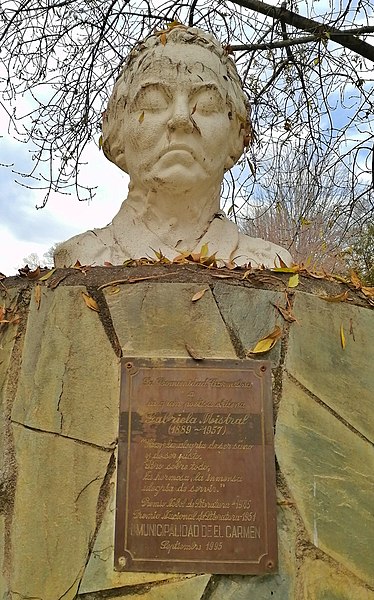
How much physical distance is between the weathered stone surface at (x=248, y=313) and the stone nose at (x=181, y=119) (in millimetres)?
862

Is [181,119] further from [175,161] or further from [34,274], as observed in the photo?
[34,274]

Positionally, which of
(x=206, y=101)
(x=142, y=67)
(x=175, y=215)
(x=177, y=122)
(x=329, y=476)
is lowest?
(x=329, y=476)

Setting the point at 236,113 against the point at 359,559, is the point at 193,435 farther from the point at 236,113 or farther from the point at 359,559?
the point at 236,113

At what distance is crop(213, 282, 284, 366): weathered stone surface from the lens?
2.16 m

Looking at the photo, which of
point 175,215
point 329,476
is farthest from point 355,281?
point 175,215

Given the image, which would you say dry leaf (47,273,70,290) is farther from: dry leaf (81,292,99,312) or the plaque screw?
the plaque screw

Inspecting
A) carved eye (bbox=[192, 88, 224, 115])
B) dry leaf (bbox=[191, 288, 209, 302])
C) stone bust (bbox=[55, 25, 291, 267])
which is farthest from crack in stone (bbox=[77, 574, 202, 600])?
carved eye (bbox=[192, 88, 224, 115])

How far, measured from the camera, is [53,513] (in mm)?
1994

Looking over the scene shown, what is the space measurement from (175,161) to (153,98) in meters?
0.32

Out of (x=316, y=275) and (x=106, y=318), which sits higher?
(x=316, y=275)

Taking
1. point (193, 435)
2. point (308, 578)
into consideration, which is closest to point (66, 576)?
point (193, 435)

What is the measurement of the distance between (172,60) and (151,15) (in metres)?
2.36

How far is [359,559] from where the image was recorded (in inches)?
78.2

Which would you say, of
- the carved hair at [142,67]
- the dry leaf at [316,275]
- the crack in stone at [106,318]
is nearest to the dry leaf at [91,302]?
the crack in stone at [106,318]
